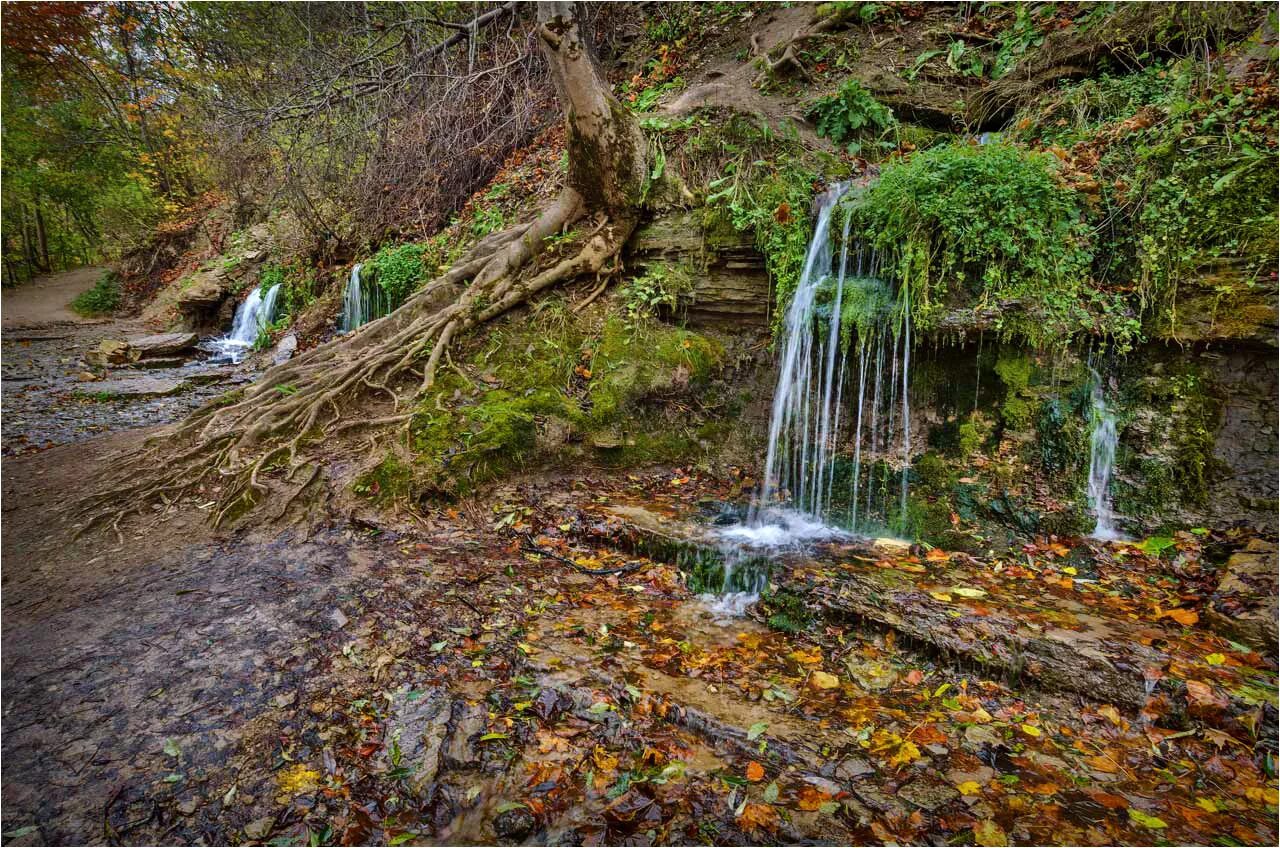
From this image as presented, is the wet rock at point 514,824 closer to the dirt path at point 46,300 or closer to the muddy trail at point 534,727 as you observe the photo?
the muddy trail at point 534,727

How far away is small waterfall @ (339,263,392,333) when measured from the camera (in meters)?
9.84

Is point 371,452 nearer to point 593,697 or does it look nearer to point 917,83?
point 593,697

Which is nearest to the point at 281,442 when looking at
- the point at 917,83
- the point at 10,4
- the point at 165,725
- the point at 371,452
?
the point at 371,452

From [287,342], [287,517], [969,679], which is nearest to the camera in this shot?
[969,679]

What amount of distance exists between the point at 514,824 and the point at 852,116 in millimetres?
8154

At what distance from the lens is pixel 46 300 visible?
1742 centimetres

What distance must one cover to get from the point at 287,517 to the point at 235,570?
736 millimetres

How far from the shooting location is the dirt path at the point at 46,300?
14930 mm

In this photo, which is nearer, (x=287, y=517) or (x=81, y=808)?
(x=81, y=808)

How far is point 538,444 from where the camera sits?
5.74m

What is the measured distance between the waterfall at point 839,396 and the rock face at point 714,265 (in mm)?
625

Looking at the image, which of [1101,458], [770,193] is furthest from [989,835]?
[770,193]

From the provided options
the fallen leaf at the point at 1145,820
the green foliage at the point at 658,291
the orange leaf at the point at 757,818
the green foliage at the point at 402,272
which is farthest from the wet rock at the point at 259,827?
the green foliage at the point at 402,272

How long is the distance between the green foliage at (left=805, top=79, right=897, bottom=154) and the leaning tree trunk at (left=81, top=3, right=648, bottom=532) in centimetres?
256
